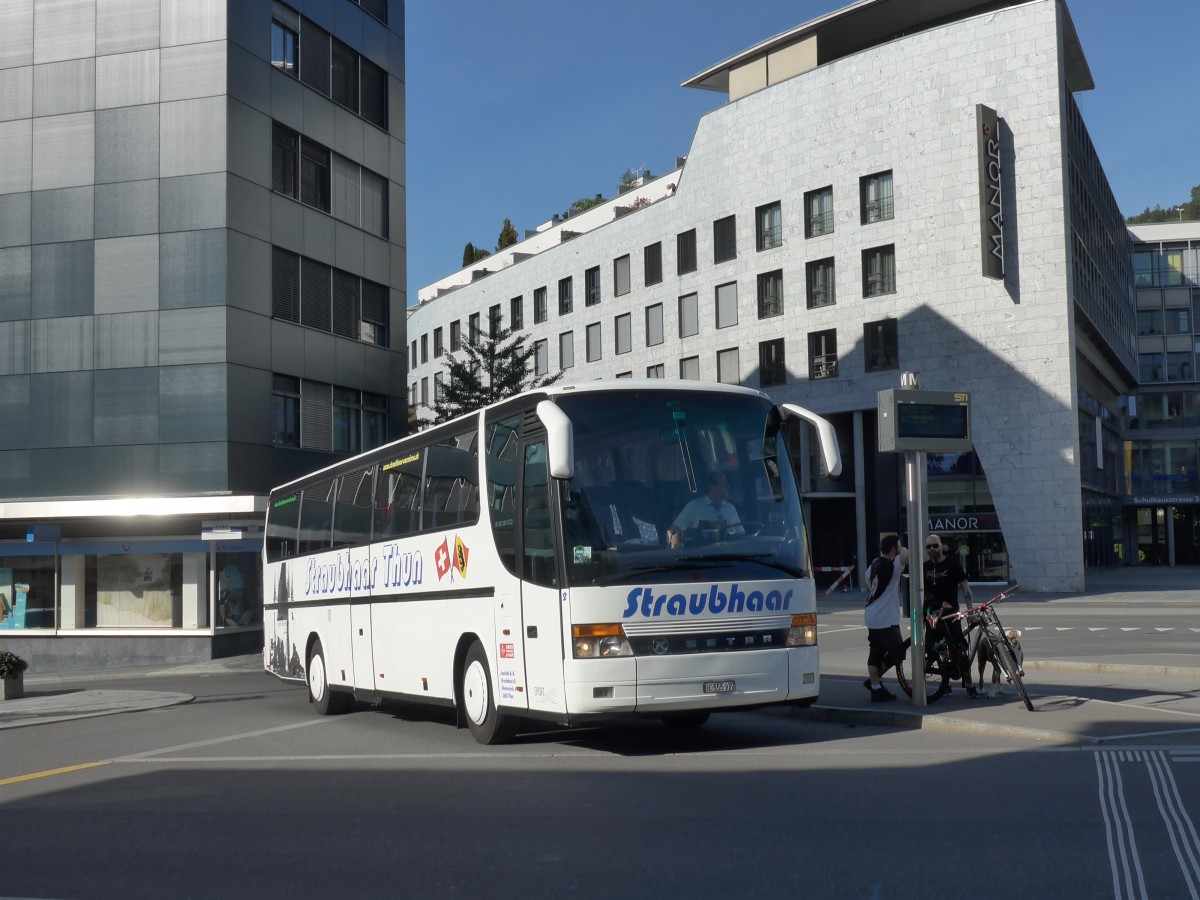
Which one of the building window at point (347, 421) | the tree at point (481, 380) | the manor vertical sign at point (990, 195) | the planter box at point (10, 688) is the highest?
the manor vertical sign at point (990, 195)

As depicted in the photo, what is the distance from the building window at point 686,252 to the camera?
5581cm

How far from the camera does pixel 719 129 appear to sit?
53719 millimetres

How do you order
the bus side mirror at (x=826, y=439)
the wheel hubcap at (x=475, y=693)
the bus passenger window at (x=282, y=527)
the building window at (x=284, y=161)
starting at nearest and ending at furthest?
the bus side mirror at (x=826, y=439) < the wheel hubcap at (x=475, y=693) < the bus passenger window at (x=282, y=527) < the building window at (x=284, y=161)

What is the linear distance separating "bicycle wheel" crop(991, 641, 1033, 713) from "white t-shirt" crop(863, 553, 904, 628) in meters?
1.18

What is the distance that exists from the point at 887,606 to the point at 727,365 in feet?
133

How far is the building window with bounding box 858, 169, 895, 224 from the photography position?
4709 centimetres

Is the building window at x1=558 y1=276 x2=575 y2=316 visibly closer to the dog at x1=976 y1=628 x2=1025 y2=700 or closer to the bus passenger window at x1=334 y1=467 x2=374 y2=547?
the bus passenger window at x1=334 y1=467 x2=374 y2=547

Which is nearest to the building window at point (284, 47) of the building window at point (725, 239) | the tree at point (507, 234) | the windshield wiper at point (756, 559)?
the windshield wiper at point (756, 559)

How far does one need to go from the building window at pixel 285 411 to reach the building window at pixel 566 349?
1364 inches

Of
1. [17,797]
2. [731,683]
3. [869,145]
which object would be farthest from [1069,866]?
[869,145]

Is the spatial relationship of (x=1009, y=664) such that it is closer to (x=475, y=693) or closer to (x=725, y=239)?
(x=475, y=693)

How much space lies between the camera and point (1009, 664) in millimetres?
12547

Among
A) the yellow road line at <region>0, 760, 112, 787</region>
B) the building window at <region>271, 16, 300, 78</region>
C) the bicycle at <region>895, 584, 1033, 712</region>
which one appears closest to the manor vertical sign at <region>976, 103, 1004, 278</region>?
the building window at <region>271, 16, 300, 78</region>

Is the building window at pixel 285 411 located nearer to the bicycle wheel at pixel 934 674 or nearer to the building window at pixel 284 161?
the building window at pixel 284 161
